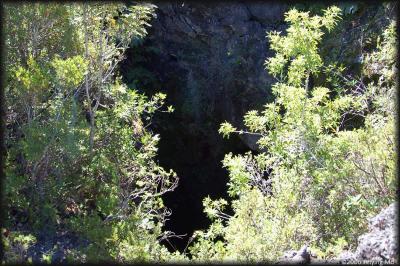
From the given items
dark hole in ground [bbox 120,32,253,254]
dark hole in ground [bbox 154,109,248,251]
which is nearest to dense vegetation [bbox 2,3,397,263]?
dark hole in ground [bbox 120,32,253,254]

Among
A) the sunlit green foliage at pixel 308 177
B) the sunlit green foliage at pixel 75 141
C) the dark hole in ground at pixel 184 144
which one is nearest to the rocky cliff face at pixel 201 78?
the dark hole in ground at pixel 184 144

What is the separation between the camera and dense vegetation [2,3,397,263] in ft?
15.3

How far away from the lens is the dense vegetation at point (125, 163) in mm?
4652

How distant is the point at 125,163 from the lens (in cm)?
566

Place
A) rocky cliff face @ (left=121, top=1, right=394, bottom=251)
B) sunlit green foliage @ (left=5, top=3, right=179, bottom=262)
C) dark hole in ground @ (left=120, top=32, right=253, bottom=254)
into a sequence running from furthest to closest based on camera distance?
1. dark hole in ground @ (left=120, top=32, right=253, bottom=254)
2. rocky cliff face @ (left=121, top=1, right=394, bottom=251)
3. sunlit green foliage @ (left=5, top=3, right=179, bottom=262)

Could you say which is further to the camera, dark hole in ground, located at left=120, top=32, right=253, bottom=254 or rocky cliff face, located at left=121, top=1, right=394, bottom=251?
dark hole in ground, located at left=120, top=32, right=253, bottom=254

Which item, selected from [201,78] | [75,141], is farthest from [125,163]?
[201,78]

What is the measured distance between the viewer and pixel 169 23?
30.2ft

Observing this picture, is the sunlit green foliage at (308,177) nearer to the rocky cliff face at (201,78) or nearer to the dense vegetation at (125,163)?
the dense vegetation at (125,163)

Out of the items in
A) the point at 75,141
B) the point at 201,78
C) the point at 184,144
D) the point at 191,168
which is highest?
the point at 201,78

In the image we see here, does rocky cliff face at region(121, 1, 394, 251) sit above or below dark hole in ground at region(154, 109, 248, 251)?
above

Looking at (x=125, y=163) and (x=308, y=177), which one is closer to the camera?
(x=308, y=177)

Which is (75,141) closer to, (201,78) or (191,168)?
(201,78)

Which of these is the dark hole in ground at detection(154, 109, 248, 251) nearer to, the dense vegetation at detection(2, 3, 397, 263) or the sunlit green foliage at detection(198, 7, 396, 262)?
the dense vegetation at detection(2, 3, 397, 263)
